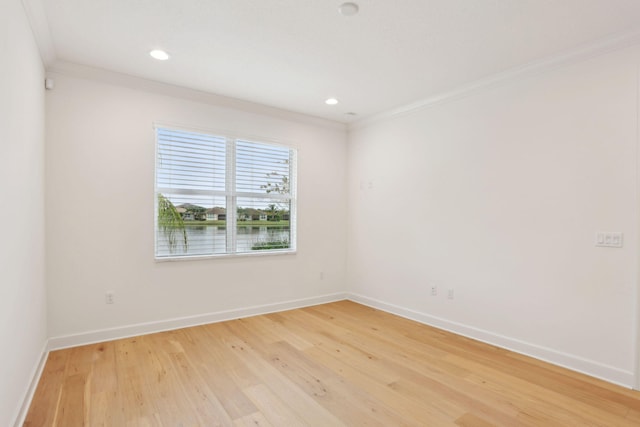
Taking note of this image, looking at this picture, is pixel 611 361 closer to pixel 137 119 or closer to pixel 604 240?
pixel 604 240

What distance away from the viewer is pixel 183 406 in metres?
2.22

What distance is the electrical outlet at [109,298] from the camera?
3344 millimetres

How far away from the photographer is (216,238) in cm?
407

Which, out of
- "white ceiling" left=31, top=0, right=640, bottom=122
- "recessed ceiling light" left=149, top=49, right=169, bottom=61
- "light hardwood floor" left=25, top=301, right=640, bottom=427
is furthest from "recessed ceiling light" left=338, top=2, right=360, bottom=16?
"light hardwood floor" left=25, top=301, right=640, bottom=427

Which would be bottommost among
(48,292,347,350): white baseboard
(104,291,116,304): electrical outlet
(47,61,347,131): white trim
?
(48,292,347,350): white baseboard

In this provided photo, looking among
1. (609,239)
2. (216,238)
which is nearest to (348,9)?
(609,239)

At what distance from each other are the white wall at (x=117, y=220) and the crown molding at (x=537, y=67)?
1.96 metres

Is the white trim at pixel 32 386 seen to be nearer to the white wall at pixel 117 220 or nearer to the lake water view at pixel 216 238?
the white wall at pixel 117 220

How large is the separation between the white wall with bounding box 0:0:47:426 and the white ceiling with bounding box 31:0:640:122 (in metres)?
0.51

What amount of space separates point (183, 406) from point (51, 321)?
1808 millimetres

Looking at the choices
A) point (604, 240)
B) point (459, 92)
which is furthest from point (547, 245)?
point (459, 92)

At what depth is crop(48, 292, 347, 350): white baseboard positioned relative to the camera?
3.17 meters

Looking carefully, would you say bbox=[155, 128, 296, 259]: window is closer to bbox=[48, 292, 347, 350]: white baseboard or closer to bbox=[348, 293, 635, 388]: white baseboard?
bbox=[48, 292, 347, 350]: white baseboard

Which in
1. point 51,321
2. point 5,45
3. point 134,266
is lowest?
point 51,321
